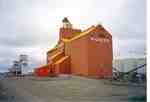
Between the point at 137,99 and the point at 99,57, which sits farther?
the point at 137,99

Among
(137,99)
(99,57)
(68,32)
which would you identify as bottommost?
(137,99)

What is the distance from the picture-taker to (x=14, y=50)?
95.0 inches

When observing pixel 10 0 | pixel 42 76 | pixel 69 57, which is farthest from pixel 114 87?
pixel 10 0

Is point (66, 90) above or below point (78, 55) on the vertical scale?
below

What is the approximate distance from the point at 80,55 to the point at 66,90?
345 millimetres

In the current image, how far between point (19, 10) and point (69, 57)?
2.17 ft

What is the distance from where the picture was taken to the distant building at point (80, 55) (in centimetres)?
235

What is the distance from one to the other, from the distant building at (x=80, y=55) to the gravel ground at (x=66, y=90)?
81 mm

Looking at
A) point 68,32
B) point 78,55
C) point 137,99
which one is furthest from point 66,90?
point 137,99

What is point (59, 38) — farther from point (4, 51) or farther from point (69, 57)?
point (4, 51)

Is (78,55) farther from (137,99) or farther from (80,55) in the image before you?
(137,99)

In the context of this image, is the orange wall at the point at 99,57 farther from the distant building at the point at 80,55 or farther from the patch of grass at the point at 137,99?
the patch of grass at the point at 137,99

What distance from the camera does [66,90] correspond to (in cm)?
241

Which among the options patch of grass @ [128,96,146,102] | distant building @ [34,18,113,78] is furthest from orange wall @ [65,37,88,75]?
patch of grass @ [128,96,146,102]
